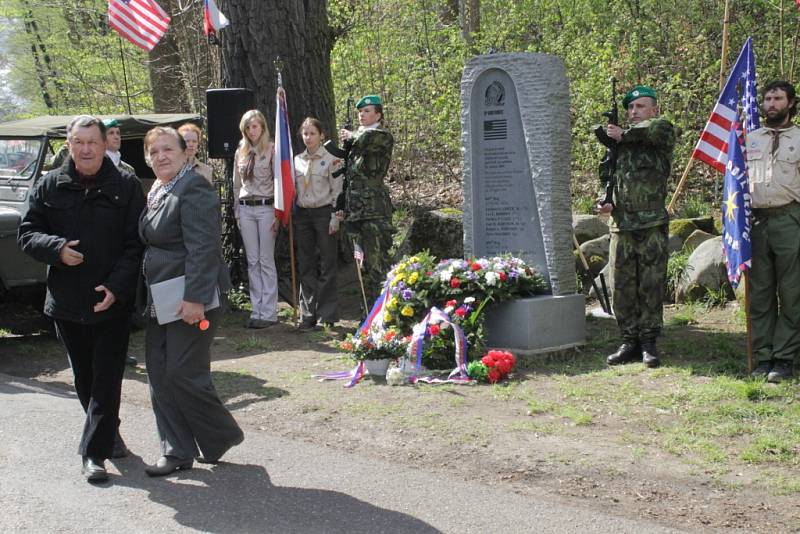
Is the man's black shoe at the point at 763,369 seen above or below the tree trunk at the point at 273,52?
below

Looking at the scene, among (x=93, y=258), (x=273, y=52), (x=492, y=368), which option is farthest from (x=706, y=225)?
(x=93, y=258)

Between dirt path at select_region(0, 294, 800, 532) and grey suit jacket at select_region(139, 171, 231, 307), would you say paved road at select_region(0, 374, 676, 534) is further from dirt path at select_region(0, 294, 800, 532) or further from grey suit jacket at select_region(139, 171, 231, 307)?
grey suit jacket at select_region(139, 171, 231, 307)

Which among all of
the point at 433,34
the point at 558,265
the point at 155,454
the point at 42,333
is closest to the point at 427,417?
the point at 155,454

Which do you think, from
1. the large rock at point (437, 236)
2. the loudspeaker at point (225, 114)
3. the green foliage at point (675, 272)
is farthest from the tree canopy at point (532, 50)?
the large rock at point (437, 236)

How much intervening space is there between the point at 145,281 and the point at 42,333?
5.72 m

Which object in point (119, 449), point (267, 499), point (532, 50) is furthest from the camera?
point (532, 50)

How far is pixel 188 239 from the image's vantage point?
4.95 meters

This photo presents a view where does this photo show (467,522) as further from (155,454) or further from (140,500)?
(155,454)

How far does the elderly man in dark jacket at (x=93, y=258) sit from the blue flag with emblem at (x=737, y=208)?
416 cm

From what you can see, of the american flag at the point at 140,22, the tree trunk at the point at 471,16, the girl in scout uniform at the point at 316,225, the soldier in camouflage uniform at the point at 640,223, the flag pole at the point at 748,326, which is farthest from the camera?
the tree trunk at the point at 471,16

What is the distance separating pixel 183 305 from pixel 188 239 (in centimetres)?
35

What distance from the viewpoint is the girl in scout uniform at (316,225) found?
9.62 m

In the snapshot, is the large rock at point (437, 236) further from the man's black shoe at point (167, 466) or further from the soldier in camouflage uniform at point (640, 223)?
the man's black shoe at point (167, 466)

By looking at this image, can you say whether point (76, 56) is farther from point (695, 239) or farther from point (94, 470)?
point (94, 470)
